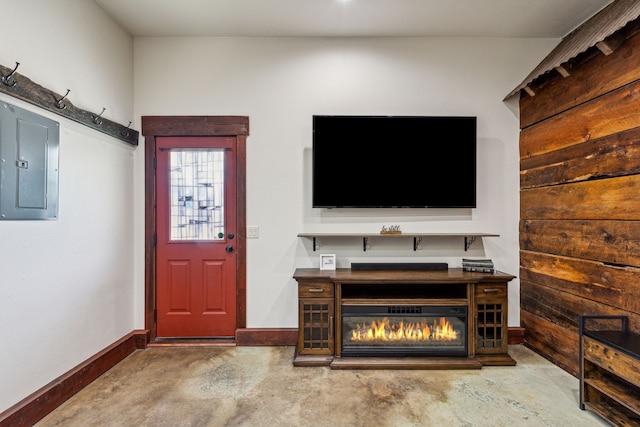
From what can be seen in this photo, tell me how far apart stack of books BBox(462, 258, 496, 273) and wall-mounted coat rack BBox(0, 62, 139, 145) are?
3361 mm

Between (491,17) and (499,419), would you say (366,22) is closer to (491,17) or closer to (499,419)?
(491,17)

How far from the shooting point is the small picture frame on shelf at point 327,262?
9.93 feet

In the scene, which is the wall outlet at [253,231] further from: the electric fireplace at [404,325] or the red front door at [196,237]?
the electric fireplace at [404,325]

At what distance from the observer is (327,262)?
3.03 m

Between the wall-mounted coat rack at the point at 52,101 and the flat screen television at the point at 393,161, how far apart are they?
176 cm

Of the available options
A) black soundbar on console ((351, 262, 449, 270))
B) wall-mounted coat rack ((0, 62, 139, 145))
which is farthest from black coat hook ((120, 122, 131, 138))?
black soundbar on console ((351, 262, 449, 270))

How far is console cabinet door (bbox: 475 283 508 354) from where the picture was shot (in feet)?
8.98

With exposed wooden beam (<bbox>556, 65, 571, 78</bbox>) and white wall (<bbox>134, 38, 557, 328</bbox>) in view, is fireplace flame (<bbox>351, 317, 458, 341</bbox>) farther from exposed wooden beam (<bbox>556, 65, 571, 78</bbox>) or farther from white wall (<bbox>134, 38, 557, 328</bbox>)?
exposed wooden beam (<bbox>556, 65, 571, 78</bbox>)

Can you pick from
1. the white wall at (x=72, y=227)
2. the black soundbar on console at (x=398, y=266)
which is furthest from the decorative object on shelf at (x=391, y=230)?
the white wall at (x=72, y=227)

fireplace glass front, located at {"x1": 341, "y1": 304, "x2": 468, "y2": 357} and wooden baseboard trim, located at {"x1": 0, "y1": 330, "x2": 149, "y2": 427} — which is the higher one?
fireplace glass front, located at {"x1": 341, "y1": 304, "x2": 468, "y2": 357}

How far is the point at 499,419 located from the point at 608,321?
1071 mm

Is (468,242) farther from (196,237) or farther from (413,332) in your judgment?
(196,237)

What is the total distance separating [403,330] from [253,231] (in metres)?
1.65

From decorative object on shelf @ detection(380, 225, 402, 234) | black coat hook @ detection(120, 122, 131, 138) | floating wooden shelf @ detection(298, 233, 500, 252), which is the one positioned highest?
black coat hook @ detection(120, 122, 131, 138)
